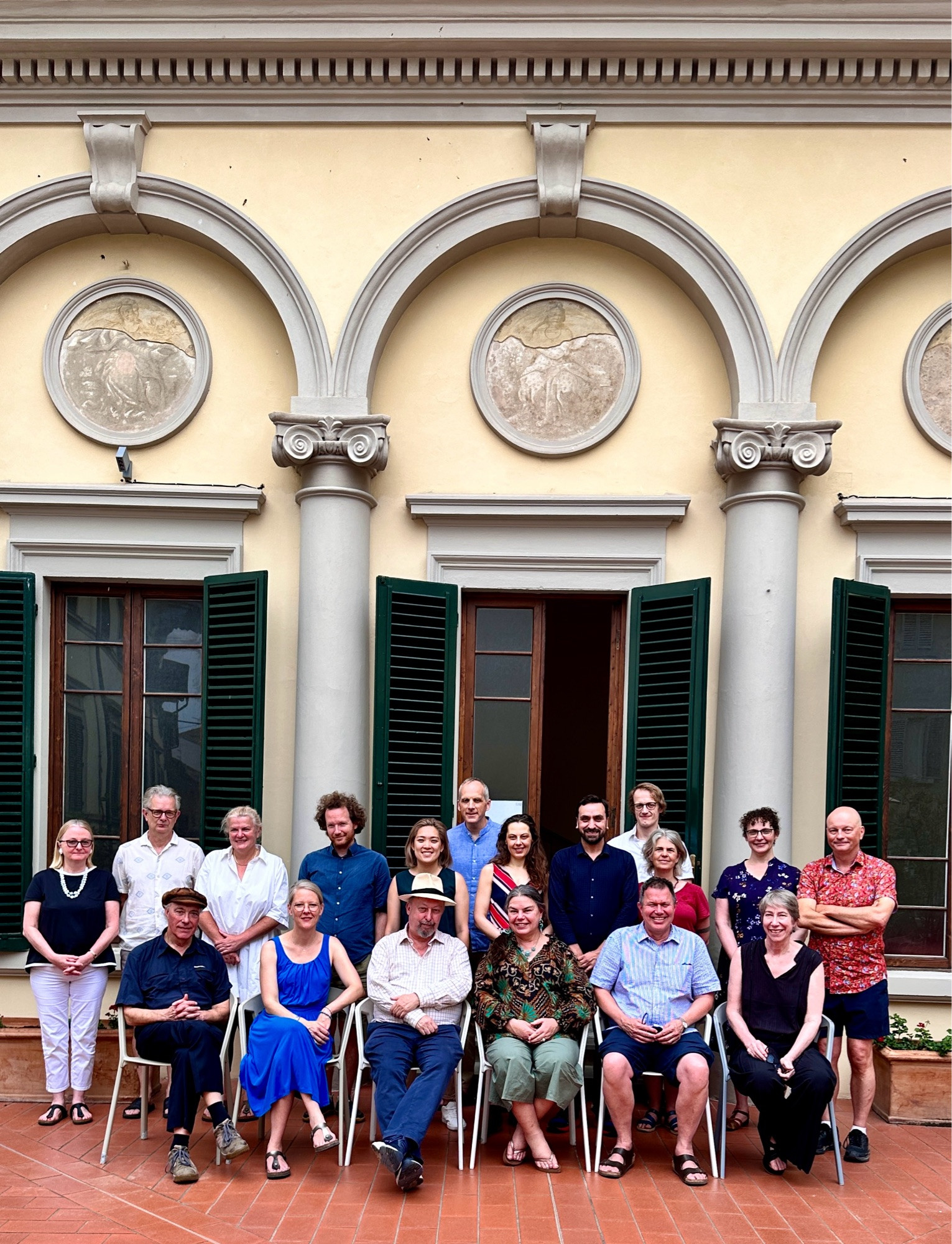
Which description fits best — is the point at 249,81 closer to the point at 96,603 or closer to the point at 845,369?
the point at 96,603

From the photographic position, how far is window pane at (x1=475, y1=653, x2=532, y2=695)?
7496 millimetres

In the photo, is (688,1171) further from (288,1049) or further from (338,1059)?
(288,1049)

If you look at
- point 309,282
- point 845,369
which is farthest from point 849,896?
point 309,282

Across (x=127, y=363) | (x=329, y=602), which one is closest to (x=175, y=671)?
(x=329, y=602)

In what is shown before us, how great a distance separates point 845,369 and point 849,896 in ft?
10.9

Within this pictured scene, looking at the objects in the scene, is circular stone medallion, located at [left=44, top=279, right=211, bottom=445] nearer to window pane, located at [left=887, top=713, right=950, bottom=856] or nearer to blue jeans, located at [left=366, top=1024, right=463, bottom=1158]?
blue jeans, located at [left=366, top=1024, right=463, bottom=1158]

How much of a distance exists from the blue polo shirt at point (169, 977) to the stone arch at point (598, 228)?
3322 mm

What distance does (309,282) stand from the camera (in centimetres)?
727

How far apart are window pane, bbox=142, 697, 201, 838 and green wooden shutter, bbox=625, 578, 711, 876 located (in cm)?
276

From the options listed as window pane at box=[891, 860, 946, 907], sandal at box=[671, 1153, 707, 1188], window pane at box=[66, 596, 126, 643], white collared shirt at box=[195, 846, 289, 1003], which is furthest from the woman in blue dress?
window pane at box=[891, 860, 946, 907]

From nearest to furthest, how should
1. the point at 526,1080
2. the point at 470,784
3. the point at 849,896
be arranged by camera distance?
the point at 526,1080 → the point at 849,896 → the point at 470,784

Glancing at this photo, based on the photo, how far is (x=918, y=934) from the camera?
7230 millimetres

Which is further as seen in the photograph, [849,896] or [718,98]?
[718,98]

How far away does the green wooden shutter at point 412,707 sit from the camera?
710 centimetres
